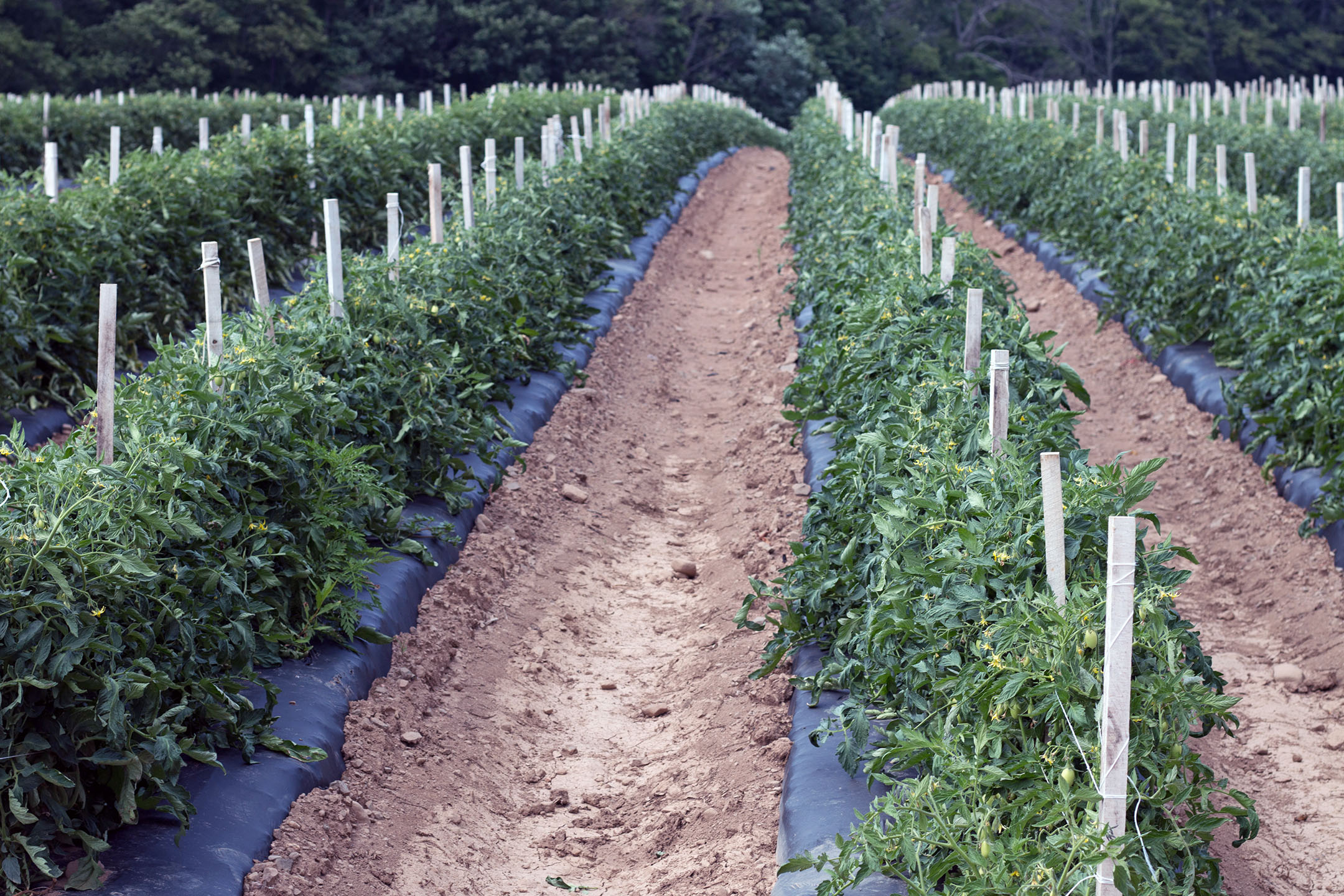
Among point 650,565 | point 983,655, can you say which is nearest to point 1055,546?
point 983,655

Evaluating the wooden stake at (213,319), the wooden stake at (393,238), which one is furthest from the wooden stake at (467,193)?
the wooden stake at (213,319)

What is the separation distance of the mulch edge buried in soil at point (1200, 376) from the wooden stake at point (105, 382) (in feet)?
16.8

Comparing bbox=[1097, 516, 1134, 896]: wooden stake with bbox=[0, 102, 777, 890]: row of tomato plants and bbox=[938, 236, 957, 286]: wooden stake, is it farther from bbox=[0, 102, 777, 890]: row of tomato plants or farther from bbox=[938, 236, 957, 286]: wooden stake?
bbox=[938, 236, 957, 286]: wooden stake

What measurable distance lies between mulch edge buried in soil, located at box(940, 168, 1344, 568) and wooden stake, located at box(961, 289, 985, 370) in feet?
7.93

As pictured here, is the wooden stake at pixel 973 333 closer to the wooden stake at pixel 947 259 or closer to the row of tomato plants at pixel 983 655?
the row of tomato plants at pixel 983 655

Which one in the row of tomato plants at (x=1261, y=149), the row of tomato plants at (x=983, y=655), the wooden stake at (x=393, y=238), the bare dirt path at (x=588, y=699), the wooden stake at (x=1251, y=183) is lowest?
the bare dirt path at (x=588, y=699)

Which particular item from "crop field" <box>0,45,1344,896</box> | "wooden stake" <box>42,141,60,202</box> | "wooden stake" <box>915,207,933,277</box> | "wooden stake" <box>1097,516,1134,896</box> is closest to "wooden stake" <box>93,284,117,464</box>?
"crop field" <box>0,45,1344,896</box>

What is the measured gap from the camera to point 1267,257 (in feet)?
23.7

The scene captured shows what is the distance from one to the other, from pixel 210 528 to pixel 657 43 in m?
41.1

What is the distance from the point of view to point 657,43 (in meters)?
42.2

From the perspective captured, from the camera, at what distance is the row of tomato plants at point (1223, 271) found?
610cm

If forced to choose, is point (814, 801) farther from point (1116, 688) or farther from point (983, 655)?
point (1116, 688)

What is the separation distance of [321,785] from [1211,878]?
2.52 metres

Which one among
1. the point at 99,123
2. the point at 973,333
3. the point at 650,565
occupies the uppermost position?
the point at 99,123
